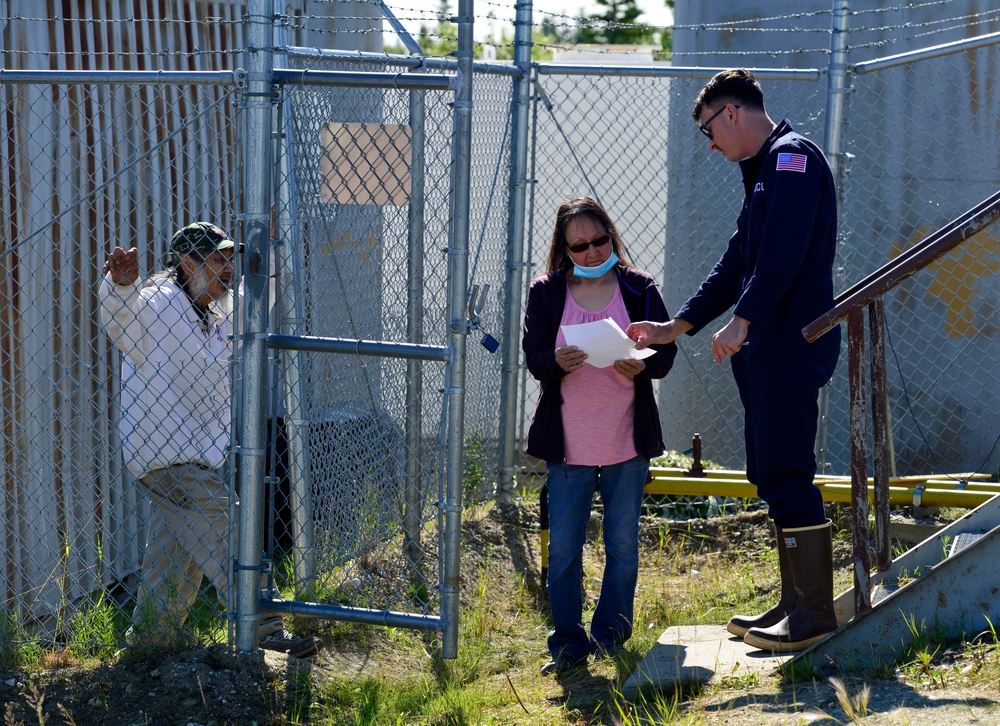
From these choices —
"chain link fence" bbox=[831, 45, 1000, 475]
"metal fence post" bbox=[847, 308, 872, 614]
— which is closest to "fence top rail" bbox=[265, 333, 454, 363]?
"metal fence post" bbox=[847, 308, 872, 614]

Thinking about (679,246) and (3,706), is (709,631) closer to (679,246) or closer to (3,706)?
(3,706)

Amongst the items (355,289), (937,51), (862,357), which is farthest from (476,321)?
(937,51)

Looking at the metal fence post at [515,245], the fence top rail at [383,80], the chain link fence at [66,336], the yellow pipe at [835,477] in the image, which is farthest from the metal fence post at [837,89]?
the chain link fence at [66,336]

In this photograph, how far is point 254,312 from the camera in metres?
3.99

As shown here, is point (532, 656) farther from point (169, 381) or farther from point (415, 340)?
point (169, 381)

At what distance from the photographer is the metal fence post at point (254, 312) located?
12.7 ft

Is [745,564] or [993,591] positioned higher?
→ [993,591]

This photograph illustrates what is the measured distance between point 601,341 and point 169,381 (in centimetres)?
177

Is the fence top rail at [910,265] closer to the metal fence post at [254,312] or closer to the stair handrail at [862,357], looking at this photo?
the stair handrail at [862,357]

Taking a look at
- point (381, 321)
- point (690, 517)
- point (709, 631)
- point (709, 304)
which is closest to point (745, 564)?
point (690, 517)

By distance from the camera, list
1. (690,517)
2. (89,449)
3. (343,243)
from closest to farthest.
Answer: (343,243), (89,449), (690,517)

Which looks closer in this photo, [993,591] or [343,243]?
[993,591]

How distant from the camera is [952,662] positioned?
3.59m

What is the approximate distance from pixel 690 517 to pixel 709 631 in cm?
197
